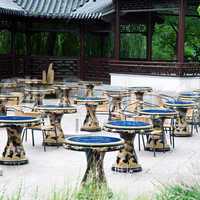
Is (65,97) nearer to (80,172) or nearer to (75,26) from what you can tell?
(75,26)

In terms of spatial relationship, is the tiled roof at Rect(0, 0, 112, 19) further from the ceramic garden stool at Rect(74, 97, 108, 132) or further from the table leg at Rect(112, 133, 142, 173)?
the table leg at Rect(112, 133, 142, 173)

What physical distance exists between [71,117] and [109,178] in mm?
7358

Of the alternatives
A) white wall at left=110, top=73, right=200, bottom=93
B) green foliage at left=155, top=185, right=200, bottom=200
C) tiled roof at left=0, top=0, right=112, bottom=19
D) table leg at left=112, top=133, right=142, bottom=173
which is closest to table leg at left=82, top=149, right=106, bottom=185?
table leg at left=112, top=133, right=142, bottom=173

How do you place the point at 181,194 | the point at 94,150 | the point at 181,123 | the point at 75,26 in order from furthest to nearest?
the point at 75,26 → the point at 181,123 → the point at 94,150 → the point at 181,194

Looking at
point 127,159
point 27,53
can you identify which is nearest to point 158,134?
point 127,159

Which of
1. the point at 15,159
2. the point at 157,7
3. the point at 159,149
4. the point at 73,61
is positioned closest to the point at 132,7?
the point at 157,7

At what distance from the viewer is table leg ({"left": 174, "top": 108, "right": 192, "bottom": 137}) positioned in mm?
12773

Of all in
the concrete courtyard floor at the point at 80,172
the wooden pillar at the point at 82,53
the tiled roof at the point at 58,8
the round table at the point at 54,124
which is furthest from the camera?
the wooden pillar at the point at 82,53

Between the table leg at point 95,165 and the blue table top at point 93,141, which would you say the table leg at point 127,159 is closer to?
the blue table top at point 93,141

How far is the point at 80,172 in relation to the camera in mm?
8867

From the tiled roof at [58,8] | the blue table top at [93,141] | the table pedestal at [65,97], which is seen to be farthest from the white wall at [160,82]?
the blue table top at [93,141]

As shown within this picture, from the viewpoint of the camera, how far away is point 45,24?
23.8m

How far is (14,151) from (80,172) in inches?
46.2

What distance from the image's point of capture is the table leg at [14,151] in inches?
365
